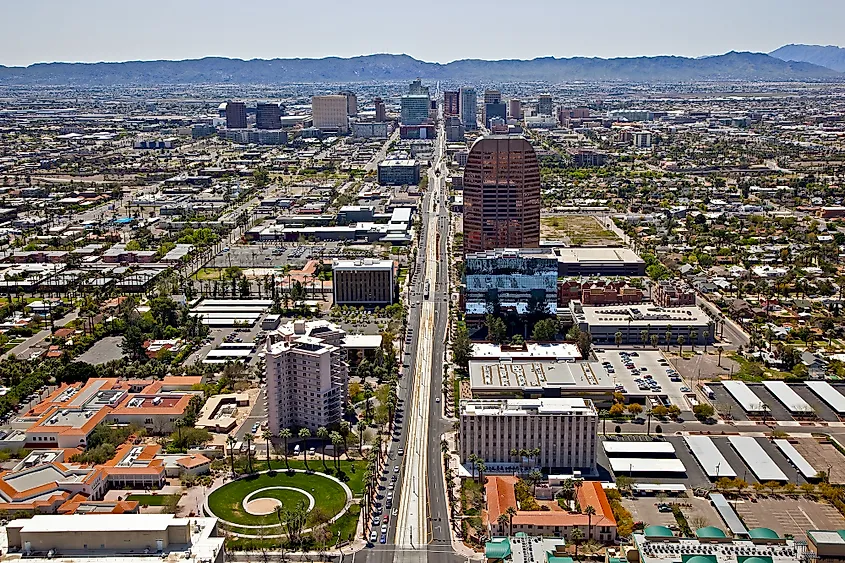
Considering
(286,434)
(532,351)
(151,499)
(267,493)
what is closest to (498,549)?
(267,493)

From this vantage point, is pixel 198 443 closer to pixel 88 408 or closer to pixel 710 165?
pixel 88 408

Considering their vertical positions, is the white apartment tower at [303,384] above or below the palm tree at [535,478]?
above

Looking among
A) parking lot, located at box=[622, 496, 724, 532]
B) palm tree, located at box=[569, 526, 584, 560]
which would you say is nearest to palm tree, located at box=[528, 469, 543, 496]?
parking lot, located at box=[622, 496, 724, 532]

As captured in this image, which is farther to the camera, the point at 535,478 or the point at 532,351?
the point at 532,351

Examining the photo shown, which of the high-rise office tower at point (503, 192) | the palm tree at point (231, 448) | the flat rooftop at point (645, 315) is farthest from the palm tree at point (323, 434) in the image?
the high-rise office tower at point (503, 192)

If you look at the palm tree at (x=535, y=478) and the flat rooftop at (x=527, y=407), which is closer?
the palm tree at (x=535, y=478)

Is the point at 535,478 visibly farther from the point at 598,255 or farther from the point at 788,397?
the point at 598,255

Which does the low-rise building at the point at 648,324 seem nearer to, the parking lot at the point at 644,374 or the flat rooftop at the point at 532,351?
the parking lot at the point at 644,374

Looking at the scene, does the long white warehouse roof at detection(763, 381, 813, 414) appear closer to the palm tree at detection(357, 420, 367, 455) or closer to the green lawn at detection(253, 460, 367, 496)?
the palm tree at detection(357, 420, 367, 455)
